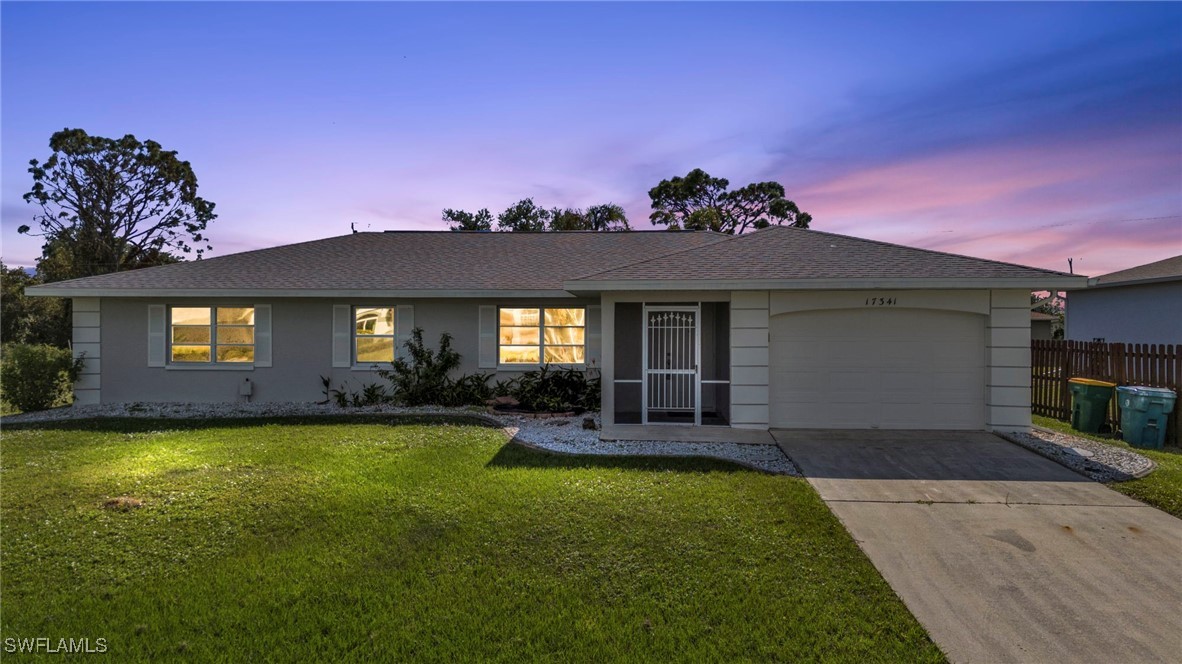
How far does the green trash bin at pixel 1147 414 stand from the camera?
877 centimetres

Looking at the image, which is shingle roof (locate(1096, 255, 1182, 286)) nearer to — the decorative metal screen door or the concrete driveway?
the concrete driveway

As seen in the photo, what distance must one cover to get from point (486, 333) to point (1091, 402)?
11817mm

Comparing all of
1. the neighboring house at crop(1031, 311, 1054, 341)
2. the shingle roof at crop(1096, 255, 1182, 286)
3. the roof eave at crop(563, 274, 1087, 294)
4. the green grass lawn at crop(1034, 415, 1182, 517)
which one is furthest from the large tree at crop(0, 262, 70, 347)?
the neighboring house at crop(1031, 311, 1054, 341)

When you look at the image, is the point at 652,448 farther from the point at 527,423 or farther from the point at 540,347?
the point at 540,347

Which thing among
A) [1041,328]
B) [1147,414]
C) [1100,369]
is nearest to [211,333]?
[1147,414]

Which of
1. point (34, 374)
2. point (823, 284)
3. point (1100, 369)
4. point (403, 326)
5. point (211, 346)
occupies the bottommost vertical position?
point (34, 374)

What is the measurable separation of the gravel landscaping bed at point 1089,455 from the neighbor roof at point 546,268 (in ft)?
8.20

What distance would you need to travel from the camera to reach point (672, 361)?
418 inches

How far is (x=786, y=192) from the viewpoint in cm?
3919

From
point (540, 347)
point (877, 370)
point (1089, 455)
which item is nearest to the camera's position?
point (1089, 455)

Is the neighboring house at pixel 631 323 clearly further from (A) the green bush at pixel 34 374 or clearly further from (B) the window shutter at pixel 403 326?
(A) the green bush at pixel 34 374

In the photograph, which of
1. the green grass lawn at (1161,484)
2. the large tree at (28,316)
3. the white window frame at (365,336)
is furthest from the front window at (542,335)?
the large tree at (28,316)

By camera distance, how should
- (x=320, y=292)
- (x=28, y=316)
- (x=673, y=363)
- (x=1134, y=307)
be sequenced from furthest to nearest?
(x=28, y=316)
(x=1134, y=307)
(x=320, y=292)
(x=673, y=363)

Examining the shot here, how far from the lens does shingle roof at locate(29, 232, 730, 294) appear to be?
12.2 metres
